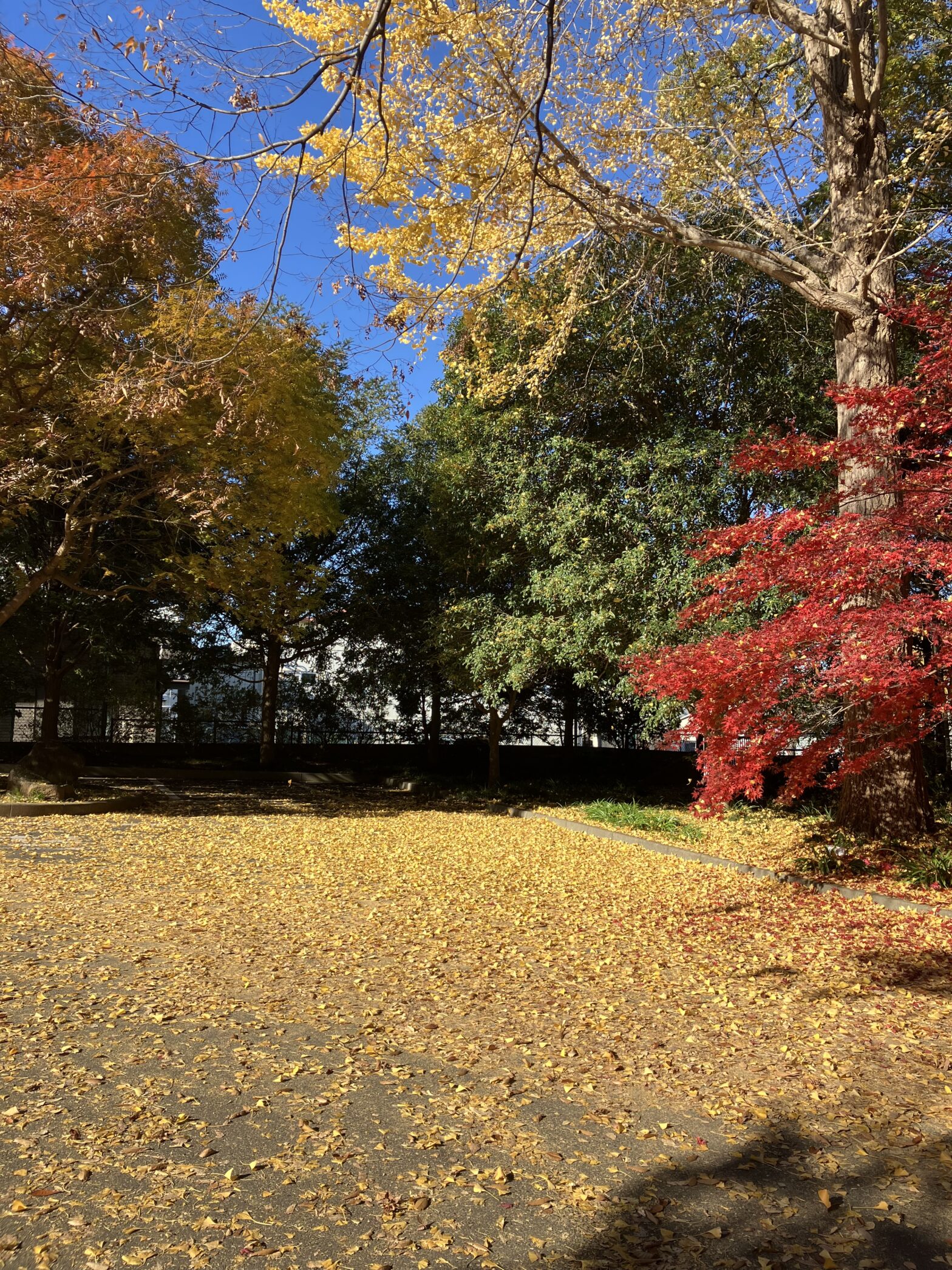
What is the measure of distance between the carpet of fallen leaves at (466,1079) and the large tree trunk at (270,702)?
11434 mm

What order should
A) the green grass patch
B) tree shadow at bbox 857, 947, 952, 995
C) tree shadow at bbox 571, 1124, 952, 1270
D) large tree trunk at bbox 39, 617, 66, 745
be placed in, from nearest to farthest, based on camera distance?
tree shadow at bbox 571, 1124, 952, 1270 < tree shadow at bbox 857, 947, 952, 995 < the green grass patch < large tree trunk at bbox 39, 617, 66, 745

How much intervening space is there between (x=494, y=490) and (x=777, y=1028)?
10714 millimetres

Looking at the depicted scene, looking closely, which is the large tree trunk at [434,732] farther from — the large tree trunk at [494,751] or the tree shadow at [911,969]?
the tree shadow at [911,969]

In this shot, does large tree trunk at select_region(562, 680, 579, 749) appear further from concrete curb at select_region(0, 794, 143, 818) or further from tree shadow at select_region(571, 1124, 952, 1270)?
tree shadow at select_region(571, 1124, 952, 1270)

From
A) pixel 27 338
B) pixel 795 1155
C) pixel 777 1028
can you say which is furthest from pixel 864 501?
pixel 27 338

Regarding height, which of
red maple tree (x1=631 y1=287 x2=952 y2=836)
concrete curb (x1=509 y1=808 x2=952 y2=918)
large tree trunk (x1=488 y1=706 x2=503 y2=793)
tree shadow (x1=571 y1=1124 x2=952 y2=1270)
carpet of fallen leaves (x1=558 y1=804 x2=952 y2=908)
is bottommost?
tree shadow (x1=571 y1=1124 x2=952 y2=1270)

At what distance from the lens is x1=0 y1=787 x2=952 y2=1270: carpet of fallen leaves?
2.53 metres

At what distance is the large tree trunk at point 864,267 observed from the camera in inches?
316

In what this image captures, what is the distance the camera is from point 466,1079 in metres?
3.62

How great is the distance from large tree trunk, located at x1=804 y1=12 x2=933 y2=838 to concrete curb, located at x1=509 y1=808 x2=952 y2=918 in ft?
3.68

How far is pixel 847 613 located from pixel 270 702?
14535 mm

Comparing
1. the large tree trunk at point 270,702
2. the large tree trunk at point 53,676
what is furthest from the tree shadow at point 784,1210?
the large tree trunk at point 270,702

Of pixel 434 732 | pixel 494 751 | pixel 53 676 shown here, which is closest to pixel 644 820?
pixel 494 751

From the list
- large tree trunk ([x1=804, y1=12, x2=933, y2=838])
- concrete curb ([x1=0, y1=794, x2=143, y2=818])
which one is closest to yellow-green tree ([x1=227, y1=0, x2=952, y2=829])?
large tree trunk ([x1=804, y1=12, x2=933, y2=838])
